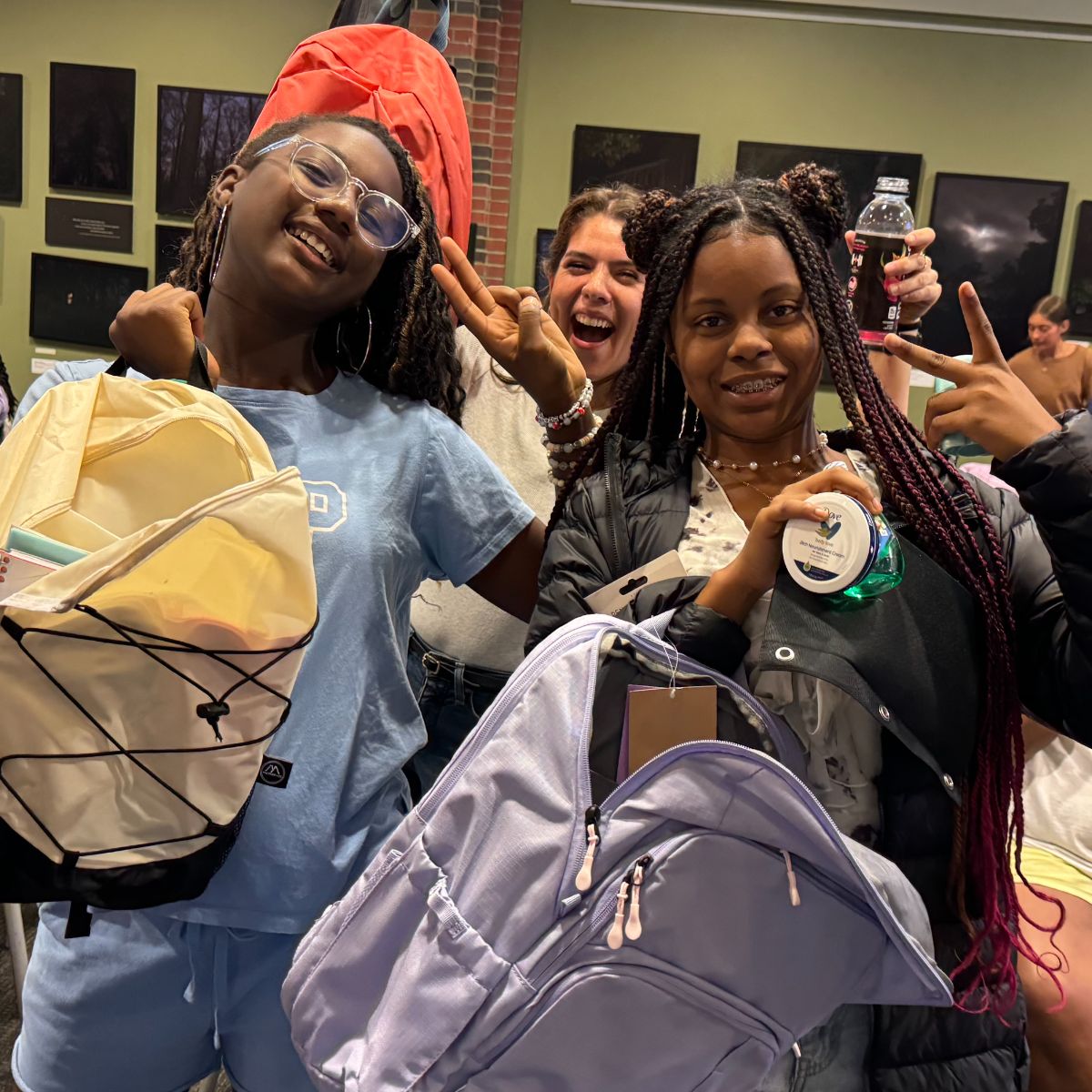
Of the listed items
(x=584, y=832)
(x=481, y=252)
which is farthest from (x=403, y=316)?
(x=481, y=252)

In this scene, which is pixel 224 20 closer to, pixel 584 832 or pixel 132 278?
pixel 132 278

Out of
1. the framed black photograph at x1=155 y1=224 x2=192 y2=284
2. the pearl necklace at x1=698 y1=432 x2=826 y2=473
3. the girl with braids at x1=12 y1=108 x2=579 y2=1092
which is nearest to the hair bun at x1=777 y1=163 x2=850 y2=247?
the pearl necklace at x1=698 y1=432 x2=826 y2=473

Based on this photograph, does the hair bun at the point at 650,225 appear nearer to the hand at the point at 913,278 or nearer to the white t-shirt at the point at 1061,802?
the hand at the point at 913,278

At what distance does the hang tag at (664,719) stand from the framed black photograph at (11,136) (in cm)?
600

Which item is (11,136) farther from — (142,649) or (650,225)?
(142,649)

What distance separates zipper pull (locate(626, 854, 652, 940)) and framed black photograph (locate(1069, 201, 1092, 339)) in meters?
5.54

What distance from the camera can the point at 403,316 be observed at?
1475 mm

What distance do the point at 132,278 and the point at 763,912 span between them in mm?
5745

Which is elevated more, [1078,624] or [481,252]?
[481,252]

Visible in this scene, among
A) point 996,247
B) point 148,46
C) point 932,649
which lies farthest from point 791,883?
point 148,46

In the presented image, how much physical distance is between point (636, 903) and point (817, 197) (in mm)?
838

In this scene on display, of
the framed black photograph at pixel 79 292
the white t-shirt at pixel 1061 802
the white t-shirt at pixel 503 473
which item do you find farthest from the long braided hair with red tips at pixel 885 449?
the framed black photograph at pixel 79 292

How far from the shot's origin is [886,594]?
100 cm

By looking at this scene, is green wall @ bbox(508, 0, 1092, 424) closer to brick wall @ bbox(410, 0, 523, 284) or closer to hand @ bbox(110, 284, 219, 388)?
brick wall @ bbox(410, 0, 523, 284)
